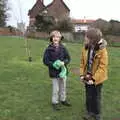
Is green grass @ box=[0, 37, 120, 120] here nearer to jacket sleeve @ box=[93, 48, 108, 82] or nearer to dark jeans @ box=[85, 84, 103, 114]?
dark jeans @ box=[85, 84, 103, 114]

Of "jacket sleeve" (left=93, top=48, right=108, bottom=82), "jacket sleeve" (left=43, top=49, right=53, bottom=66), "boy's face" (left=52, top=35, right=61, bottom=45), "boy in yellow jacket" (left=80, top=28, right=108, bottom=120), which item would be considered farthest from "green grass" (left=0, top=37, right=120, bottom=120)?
"boy's face" (left=52, top=35, right=61, bottom=45)

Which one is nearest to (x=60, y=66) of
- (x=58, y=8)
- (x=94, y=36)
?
(x=94, y=36)

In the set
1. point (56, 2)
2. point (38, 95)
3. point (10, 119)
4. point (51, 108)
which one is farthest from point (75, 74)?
point (56, 2)

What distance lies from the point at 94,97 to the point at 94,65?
0.62 meters

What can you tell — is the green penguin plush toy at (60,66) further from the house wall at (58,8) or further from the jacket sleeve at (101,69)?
the house wall at (58,8)

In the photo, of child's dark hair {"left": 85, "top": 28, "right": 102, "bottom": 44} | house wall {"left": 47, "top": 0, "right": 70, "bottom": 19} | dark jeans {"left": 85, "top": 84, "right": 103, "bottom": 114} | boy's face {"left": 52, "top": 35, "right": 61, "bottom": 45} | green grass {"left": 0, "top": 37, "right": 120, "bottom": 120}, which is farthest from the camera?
house wall {"left": 47, "top": 0, "right": 70, "bottom": 19}

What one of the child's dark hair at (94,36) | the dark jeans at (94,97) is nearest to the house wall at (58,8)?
the dark jeans at (94,97)

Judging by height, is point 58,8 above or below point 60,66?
above

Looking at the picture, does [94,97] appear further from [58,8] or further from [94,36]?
[58,8]

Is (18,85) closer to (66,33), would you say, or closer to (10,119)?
(10,119)

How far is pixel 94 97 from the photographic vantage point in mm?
8336

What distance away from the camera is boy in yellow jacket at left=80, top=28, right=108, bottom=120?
26.6 ft

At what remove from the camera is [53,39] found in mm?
9281

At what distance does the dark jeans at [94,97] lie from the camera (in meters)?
8.27
